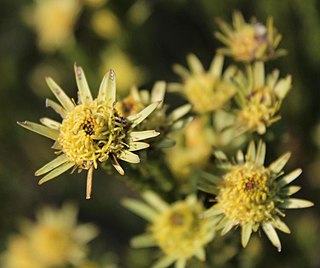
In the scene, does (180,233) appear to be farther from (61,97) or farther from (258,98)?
(61,97)

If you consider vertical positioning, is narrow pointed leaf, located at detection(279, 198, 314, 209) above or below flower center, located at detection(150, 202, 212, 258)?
below

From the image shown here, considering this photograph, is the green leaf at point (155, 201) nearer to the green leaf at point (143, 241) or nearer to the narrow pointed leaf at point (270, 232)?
the green leaf at point (143, 241)

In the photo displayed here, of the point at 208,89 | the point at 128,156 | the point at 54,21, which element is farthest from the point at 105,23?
the point at 128,156

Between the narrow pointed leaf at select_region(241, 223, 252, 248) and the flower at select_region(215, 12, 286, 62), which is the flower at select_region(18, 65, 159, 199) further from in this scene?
the flower at select_region(215, 12, 286, 62)

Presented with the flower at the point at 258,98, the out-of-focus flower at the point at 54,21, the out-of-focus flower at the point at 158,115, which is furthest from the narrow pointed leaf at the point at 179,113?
the out-of-focus flower at the point at 54,21

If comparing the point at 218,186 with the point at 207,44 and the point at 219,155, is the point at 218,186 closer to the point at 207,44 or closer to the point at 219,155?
the point at 219,155

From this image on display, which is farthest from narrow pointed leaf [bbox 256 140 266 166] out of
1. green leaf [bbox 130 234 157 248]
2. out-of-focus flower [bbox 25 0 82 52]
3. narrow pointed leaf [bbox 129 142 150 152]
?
out-of-focus flower [bbox 25 0 82 52]

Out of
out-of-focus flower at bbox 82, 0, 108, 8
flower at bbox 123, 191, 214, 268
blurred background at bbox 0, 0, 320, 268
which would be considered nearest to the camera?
flower at bbox 123, 191, 214, 268
